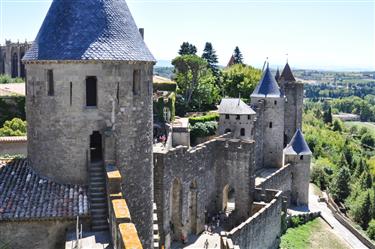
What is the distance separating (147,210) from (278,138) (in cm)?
3838

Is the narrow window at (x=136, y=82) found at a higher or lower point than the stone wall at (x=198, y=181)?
higher

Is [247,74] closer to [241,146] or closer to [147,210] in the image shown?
[241,146]

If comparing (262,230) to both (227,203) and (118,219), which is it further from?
(118,219)

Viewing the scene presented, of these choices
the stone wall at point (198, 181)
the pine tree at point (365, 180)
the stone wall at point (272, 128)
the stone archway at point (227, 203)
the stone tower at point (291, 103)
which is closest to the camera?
the stone wall at point (198, 181)

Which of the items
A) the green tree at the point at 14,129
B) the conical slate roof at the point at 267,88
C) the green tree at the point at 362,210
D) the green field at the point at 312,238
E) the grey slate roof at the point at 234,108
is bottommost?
the green tree at the point at 362,210

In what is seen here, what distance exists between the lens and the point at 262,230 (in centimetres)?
3394

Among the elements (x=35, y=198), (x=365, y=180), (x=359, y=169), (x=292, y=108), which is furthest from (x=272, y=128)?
(x=35, y=198)

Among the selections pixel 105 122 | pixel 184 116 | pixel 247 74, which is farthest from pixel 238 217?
pixel 247 74

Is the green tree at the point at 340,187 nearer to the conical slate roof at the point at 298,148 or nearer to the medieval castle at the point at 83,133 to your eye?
the conical slate roof at the point at 298,148

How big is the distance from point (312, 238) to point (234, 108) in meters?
13.9

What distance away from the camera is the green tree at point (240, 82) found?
76750 millimetres

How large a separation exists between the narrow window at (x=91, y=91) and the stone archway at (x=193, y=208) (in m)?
20.5

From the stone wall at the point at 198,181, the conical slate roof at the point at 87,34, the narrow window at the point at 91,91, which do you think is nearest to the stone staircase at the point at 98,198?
the narrow window at the point at 91,91

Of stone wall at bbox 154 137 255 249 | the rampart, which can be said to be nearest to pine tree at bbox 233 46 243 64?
stone wall at bbox 154 137 255 249
